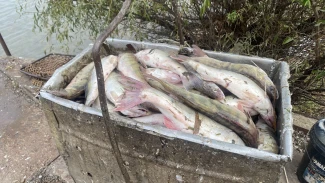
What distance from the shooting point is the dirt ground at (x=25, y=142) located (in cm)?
294

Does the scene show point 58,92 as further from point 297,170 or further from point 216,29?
point 216,29

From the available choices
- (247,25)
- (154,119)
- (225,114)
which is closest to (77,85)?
(154,119)

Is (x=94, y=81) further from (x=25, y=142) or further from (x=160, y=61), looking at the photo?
(x=25, y=142)

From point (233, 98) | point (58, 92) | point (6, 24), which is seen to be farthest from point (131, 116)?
point (6, 24)

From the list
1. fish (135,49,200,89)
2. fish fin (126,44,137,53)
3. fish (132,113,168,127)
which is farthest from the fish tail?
fish fin (126,44,137,53)

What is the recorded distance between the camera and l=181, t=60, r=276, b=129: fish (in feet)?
6.42

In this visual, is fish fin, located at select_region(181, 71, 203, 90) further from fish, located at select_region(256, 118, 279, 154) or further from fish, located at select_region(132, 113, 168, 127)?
fish, located at select_region(256, 118, 279, 154)

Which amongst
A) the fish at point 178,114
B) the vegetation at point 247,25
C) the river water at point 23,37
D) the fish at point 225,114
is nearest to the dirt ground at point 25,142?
the vegetation at point 247,25

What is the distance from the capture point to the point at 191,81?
80.8 inches

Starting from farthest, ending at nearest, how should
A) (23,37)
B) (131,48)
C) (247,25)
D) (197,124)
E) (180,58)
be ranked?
(23,37) → (247,25) → (131,48) → (180,58) → (197,124)

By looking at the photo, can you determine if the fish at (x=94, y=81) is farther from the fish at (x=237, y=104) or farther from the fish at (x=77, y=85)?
the fish at (x=237, y=104)

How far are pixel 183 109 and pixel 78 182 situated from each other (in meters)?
1.43

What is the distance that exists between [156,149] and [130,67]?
31.0 inches

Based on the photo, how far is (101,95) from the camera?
1440 millimetres
